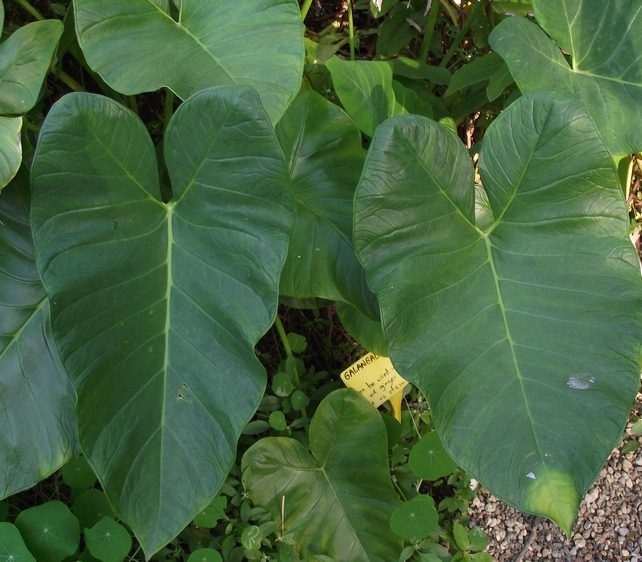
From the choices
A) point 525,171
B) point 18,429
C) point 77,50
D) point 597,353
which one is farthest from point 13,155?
point 597,353

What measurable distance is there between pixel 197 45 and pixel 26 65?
0.75 ft

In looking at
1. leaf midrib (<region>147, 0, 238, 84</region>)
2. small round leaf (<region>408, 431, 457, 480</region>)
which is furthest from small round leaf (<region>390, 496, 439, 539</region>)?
leaf midrib (<region>147, 0, 238, 84</region>)

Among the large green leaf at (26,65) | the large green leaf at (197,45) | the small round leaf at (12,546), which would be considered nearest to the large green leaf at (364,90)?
the large green leaf at (197,45)

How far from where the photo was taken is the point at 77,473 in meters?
1.37

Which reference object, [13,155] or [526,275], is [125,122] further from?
[526,275]

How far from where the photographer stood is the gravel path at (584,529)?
169 cm

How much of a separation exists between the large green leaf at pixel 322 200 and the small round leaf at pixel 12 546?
→ 1.96ft

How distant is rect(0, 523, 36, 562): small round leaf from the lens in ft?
4.09

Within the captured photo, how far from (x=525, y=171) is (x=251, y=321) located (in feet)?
1.37

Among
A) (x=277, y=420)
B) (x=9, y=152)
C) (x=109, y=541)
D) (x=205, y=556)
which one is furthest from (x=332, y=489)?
(x=9, y=152)

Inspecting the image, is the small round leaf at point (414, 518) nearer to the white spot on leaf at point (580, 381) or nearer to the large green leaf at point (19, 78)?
the white spot on leaf at point (580, 381)

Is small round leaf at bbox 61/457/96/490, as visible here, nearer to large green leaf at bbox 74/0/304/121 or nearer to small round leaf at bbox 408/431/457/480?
small round leaf at bbox 408/431/457/480

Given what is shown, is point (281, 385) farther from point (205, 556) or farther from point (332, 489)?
point (205, 556)

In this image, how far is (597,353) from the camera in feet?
3.33
